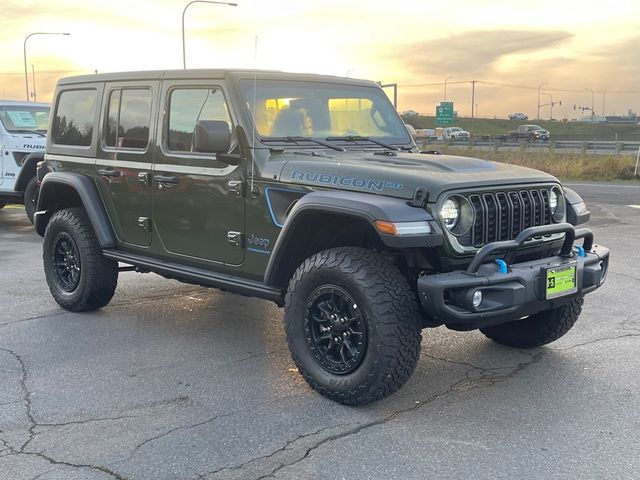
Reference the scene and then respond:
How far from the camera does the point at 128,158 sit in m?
5.30

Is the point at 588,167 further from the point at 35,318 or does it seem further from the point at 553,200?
the point at 35,318

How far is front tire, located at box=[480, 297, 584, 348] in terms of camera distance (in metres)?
4.71

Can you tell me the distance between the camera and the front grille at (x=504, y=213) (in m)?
3.89

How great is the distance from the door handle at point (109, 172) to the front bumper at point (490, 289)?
2835 millimetres

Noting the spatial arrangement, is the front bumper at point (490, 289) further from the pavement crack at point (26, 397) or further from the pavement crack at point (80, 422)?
the pavement crack at point (26, 397)

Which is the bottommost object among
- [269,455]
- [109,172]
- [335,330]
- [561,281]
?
[269,455]

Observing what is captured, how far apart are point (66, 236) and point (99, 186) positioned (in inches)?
26.0

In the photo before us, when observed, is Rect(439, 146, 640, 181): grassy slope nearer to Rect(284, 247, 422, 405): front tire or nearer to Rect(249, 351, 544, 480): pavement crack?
Rect(249, 351, 544, 480): pavement crack

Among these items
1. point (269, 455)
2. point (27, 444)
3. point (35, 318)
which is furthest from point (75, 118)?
point (269, 455)

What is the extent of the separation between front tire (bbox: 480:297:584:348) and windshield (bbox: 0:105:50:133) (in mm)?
9193

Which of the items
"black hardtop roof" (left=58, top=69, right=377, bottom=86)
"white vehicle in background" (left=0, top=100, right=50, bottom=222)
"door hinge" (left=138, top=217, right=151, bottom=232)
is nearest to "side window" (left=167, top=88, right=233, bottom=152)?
"black hardtop roof" (left=58, top=69, right=377, bottom=86)

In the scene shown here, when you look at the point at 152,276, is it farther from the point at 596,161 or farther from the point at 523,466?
the point at 596,161

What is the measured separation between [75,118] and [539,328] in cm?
415

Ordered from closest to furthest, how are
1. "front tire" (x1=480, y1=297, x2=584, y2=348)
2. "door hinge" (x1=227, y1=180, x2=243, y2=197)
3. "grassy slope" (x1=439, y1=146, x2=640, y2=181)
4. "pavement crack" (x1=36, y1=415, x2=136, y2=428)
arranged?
"pavement crack" (x1=36, y1=415, x2=136, y2=428)
"door hinge" (x1=227, y1=180, x2=243, y2=197)
"front tire" (x1=480, y1=297, x2=584, y2=348)
"grassy slope" (x1=439, y1=146, x2=640, y2=181)
